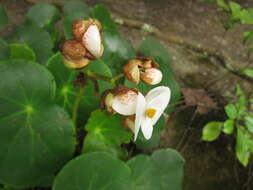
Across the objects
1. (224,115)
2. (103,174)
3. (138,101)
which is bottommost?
(224,115)

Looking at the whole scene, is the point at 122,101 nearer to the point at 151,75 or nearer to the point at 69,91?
the point at 151,75

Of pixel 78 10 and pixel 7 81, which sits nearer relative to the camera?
pixel 7 81

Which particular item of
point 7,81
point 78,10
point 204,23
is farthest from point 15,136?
A: point 204,23

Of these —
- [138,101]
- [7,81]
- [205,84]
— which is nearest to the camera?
[138,101]

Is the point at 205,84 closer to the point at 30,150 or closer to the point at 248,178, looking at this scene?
the point at 248,178

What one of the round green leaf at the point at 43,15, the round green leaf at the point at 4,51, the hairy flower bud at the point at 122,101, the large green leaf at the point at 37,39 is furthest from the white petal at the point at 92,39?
the round green leaf at the point at 43,15

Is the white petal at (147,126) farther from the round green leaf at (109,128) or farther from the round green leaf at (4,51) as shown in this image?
the round green leaf at (4,51)
